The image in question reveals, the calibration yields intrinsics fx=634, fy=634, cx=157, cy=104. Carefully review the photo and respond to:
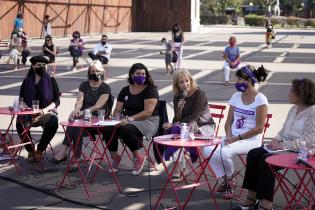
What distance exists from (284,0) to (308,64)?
8463 cm

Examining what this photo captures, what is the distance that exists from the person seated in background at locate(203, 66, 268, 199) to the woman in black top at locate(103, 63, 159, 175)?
1146 millimetres

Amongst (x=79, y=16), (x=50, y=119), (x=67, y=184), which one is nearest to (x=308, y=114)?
(x=67, y=184)

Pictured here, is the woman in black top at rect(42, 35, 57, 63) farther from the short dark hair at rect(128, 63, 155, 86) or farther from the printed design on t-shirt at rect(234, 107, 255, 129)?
the printed design on t-shirt at rect(234, 107, 255, 129)

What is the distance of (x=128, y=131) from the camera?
24.8 ft

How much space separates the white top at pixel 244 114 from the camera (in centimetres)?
685

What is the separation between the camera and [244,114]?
22.7ft

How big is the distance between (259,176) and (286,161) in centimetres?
55

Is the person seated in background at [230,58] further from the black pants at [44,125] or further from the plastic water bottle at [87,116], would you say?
the plastic water bottle at [87,116]

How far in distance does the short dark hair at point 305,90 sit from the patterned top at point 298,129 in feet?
0.24

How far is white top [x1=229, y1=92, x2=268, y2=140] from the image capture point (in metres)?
6.85

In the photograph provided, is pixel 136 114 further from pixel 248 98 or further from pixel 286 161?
pixel 286 161

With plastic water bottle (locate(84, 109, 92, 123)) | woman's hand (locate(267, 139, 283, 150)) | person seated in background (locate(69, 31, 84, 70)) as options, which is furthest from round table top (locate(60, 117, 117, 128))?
person seated in background (locate(69, 31, 84, 70))

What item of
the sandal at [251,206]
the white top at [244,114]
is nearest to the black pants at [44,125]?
the white top at [244,114]

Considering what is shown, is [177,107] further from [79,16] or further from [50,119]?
[79,16]
